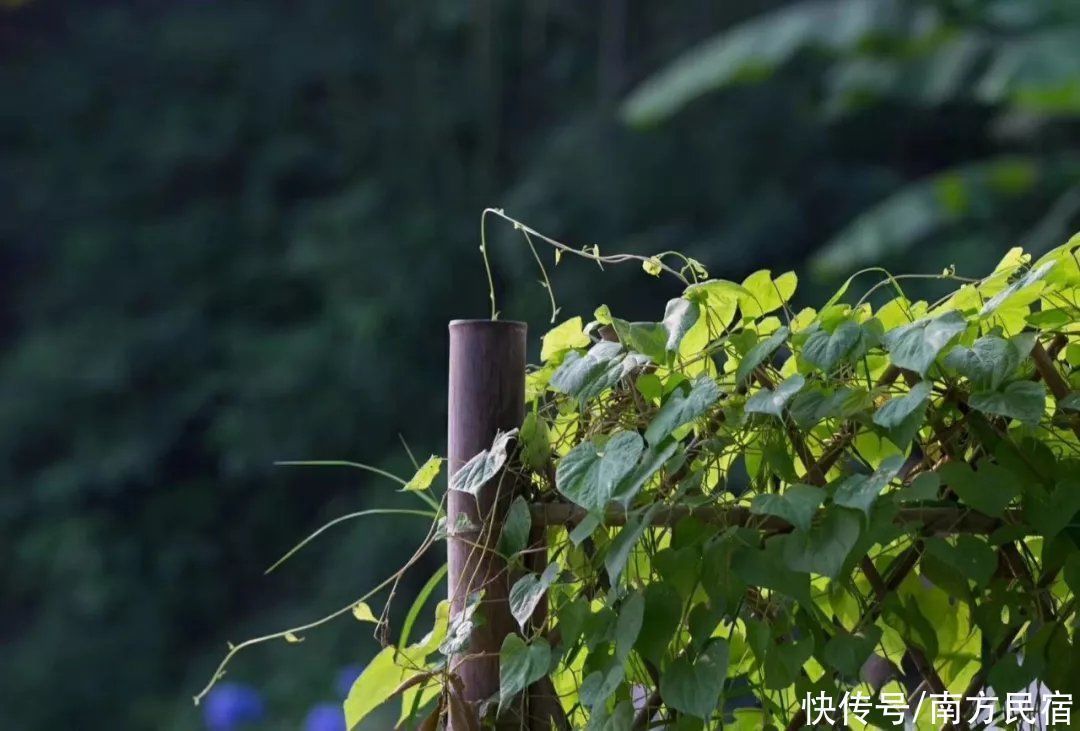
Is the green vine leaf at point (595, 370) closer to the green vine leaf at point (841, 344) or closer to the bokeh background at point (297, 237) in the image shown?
the green vine leaf at point (841, 344)

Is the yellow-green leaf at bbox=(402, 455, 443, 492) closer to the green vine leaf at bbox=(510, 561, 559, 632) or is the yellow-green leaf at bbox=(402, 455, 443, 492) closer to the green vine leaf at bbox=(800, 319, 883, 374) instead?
the green vine leaf at bbox=(510, 561, 559, 632)

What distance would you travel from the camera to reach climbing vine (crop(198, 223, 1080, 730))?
0.44 metres

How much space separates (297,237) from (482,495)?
4.82 m

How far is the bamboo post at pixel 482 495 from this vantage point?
53cm

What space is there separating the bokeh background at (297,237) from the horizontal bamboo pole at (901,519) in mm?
3955

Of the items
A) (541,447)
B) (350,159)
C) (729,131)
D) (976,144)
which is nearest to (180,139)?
(350,159)

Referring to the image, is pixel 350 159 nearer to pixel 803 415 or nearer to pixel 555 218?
pixel 555 218

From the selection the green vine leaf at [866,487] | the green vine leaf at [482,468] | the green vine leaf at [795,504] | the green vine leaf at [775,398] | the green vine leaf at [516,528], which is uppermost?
the green vine leaf at [775,398]

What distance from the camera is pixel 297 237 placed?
17.1 feet

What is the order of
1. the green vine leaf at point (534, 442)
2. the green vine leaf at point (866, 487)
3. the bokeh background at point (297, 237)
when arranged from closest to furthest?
1. the green vine leaf at point (866, 487)
2. the green vine leaf at point (534, 442)
3. the bokeh background at point (297, 237)

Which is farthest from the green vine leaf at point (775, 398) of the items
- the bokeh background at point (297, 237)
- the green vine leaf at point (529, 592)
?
the bokeh background at point (297, 237)

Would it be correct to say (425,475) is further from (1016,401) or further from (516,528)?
(1016,401)

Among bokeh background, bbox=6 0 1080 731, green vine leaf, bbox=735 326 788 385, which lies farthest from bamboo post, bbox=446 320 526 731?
bokeh background, bbox=6 0 1080 731

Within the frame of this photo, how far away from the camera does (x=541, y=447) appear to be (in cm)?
52
